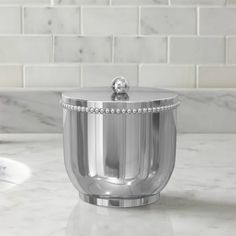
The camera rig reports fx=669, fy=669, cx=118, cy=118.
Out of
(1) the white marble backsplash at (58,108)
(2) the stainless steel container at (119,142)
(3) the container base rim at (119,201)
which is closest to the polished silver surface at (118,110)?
(2) the stainless steel container at (119,142)

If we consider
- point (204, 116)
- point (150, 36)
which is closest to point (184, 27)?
point (150, 36)

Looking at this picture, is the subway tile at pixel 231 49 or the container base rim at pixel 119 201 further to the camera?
the subway tile at pixel 231 49

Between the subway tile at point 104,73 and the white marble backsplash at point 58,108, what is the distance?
0.08 m

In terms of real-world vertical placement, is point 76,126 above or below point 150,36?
below

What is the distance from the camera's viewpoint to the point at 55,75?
1.33 m

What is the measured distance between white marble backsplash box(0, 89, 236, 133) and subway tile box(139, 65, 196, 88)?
0.17 ft

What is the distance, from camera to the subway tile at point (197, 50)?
133cm

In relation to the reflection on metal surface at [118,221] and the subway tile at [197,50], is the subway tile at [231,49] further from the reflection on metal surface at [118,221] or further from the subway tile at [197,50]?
the reflection on metal surface at [118,221]

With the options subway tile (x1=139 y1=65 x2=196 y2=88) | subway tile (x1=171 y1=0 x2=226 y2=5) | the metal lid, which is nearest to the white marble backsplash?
subway tile (x1=139 y1=65 x2=196 y2=88)

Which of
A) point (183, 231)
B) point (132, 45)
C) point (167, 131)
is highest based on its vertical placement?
point (132, 45)

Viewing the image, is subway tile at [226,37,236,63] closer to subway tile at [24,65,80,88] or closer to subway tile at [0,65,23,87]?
subway tile at [24,65,80,88]

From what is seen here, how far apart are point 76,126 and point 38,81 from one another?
21.2 inches

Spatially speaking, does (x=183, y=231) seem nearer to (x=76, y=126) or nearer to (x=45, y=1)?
(x=76, y=126)

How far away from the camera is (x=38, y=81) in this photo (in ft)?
4.38
